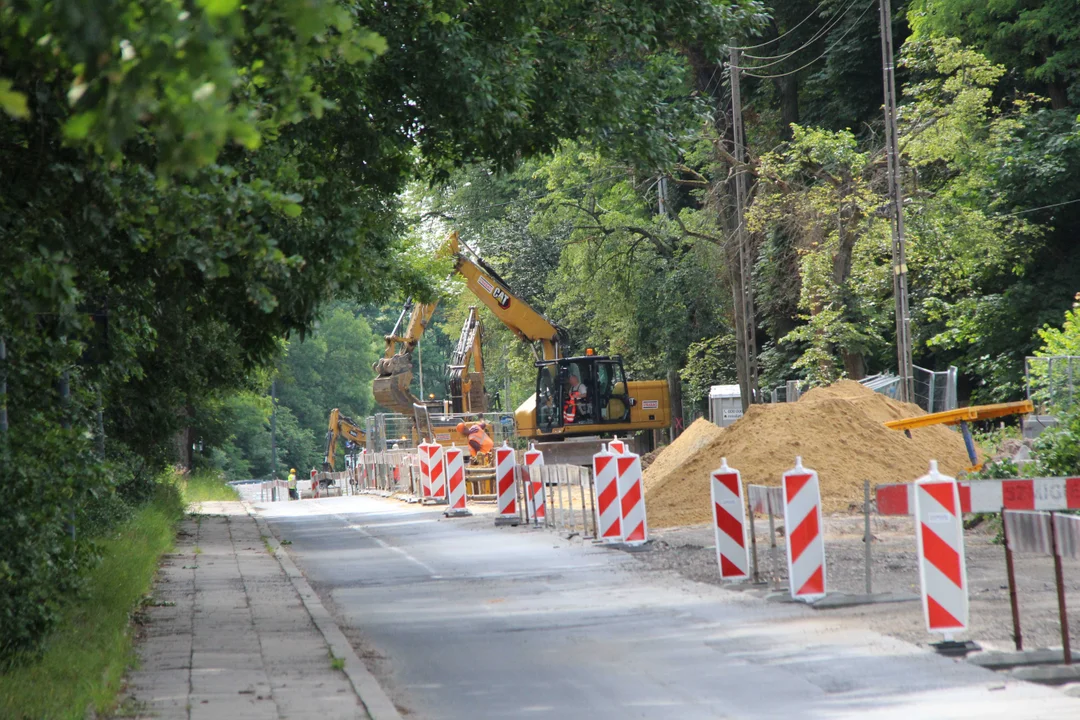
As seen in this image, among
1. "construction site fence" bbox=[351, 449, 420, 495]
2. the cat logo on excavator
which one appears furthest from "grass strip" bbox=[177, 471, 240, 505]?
the cat logo on excavator

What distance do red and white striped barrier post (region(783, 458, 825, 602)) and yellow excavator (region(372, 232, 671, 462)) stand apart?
2359 cm

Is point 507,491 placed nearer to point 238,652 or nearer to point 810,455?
point 810,455

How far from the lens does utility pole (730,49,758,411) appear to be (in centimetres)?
3550

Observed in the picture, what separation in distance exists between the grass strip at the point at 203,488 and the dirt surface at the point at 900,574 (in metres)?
24.9

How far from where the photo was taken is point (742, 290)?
35.8 meters

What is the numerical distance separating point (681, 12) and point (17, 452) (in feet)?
30.6

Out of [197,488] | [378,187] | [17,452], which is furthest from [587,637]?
[197,488]

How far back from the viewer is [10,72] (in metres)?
5.88

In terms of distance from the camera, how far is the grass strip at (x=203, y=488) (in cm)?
4038

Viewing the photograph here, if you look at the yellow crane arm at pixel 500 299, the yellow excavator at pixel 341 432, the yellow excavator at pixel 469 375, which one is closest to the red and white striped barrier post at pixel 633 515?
the yellow crane arm at pixel 500 299

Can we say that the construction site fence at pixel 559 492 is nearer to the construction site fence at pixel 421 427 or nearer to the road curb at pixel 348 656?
the road curb at pixel 348 656

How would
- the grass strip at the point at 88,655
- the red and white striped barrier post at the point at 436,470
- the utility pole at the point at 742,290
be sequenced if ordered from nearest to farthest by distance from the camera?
the grass strip at the point at 88,655
the red and white striped barrier post at the point at 436,470
the utility pole at the point at 742,290

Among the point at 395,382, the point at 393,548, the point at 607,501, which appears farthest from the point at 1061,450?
the point at 395,382

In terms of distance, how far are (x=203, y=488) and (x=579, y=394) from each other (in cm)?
1541
